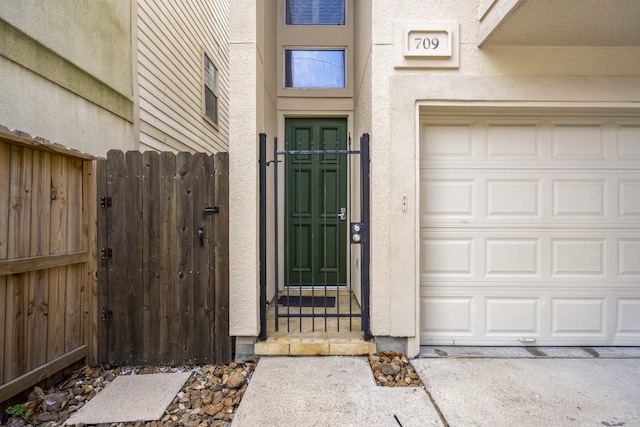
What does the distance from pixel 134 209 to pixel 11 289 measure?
36.1 inches

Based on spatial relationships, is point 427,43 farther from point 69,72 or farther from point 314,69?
point 69,72

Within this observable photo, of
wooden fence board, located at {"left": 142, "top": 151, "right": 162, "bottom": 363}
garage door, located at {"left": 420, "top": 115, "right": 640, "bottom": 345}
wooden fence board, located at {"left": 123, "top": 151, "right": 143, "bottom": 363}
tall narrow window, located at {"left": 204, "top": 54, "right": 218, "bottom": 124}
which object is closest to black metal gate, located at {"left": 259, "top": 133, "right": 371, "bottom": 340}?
garage door, located at {"left": 420, "top": 115, "right": 640, "bottom": 345}

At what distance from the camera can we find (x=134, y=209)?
106 inches

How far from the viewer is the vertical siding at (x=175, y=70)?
14.2 feet

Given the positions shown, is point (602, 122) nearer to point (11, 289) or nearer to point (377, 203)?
point (377, 203)

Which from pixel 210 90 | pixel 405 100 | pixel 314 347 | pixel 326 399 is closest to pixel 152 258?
pixel 314 347

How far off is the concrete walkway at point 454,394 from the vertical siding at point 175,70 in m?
3.60

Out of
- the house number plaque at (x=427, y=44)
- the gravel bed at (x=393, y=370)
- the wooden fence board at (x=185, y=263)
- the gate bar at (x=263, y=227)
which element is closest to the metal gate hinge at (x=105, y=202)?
the wooden fence board at (x=185, y=263)

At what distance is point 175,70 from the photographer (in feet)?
16.3

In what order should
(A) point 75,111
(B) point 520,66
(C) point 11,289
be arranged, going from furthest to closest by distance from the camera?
(A) point 75,111
(B) point 520,66
(C) point 11,289

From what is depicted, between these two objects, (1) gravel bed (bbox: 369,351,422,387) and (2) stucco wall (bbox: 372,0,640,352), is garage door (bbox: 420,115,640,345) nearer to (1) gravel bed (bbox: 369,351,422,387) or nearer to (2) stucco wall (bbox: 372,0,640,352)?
(2) stucco wall (bbox: 372,0,640,352)

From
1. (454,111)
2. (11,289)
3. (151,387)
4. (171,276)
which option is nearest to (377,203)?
(454,111)

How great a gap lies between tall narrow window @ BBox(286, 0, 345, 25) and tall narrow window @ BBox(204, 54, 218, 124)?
2634mm

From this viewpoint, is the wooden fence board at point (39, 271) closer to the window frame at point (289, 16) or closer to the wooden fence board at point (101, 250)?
the wooden fence board at point (101, 250)
